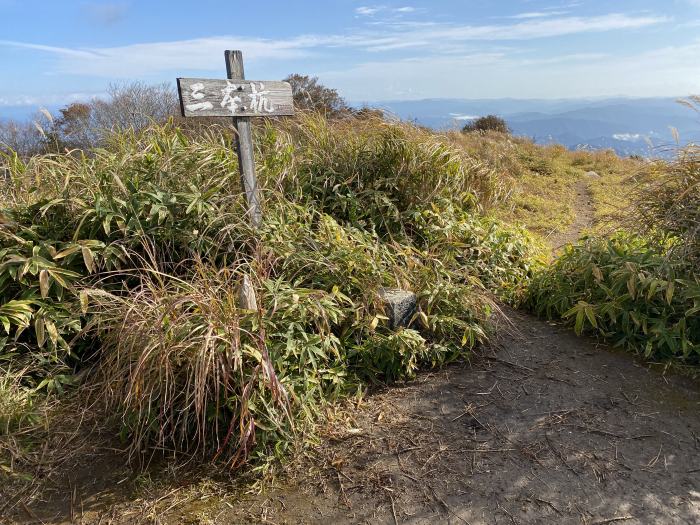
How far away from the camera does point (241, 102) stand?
309 centimetres

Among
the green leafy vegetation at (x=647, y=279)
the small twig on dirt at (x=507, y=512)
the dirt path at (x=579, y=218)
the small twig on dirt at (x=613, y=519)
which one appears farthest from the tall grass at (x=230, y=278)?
the dirt path at (x=579, y=218)

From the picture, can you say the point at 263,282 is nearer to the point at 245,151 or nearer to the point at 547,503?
the point at 245,151

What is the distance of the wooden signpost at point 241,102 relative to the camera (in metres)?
2.83

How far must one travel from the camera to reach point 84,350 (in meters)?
2.77

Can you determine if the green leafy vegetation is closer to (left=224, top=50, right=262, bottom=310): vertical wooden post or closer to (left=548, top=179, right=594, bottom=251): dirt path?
(left=548, top=179, right=594, bottom=251): dirt path

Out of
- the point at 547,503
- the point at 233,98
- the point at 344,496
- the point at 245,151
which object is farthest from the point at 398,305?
the point at 233,98

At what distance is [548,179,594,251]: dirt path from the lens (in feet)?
18.2

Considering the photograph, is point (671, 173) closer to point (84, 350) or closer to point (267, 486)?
point (267, 486)

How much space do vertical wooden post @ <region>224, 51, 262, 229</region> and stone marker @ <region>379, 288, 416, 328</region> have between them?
3.15ft

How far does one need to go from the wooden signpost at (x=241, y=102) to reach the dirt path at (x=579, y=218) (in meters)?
2.61

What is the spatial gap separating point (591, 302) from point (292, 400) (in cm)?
223

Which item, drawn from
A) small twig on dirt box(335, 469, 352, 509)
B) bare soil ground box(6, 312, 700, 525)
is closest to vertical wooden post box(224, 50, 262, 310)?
bare soil ground box(6, 312, 700, 525)

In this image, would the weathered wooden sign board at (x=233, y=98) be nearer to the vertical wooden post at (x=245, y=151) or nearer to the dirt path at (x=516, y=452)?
the vertical wooden post at (x=245, y=151)

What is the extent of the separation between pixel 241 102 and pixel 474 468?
249 cm
